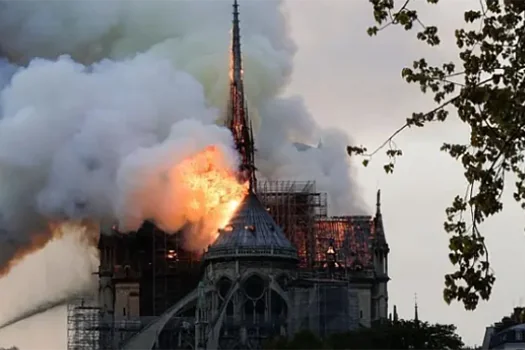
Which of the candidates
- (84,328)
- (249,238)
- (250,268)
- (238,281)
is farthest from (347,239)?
(84,328)

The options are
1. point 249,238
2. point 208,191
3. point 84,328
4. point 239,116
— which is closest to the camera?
point 208,191

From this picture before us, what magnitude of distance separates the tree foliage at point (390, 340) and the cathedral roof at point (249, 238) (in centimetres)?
2445

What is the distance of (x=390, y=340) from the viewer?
133 m

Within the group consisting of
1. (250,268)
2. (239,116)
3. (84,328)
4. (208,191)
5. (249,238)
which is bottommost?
(84,328)

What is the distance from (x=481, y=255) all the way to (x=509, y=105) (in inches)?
116

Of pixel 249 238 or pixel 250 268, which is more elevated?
pixel 249 238

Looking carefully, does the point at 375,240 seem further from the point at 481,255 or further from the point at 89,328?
the point at 481,255

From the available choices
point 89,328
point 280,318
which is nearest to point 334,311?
point 280,318

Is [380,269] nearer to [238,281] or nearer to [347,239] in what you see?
[347,239]

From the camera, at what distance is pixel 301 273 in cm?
16312

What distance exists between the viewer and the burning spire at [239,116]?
159 m

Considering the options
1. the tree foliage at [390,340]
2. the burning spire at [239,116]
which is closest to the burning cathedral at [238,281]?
the burning spire at [239,116]

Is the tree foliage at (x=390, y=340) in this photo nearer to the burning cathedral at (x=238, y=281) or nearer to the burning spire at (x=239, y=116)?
the burning cathedral at (x=238, y=281)

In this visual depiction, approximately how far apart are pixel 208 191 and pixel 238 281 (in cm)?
1232
